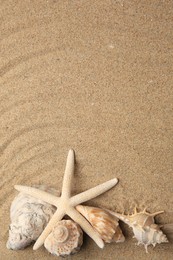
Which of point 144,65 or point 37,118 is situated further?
point 37,118

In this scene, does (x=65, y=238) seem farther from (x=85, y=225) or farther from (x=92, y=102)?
(x=92, y=102)

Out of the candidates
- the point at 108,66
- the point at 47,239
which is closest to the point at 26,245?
the point at 47,239

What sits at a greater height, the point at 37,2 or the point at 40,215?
the point at 37,2

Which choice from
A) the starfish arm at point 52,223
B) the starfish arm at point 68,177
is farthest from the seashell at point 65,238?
the starfish arm at point 68,177

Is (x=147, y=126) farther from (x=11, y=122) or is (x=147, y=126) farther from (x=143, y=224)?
(x=11, y=122)

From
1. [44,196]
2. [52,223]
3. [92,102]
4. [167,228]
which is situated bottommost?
[167,228]

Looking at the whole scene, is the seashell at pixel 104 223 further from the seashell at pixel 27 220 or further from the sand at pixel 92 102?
the seashell at pixel 27 220

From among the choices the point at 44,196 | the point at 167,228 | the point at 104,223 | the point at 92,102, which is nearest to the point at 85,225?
the point at 104,223
